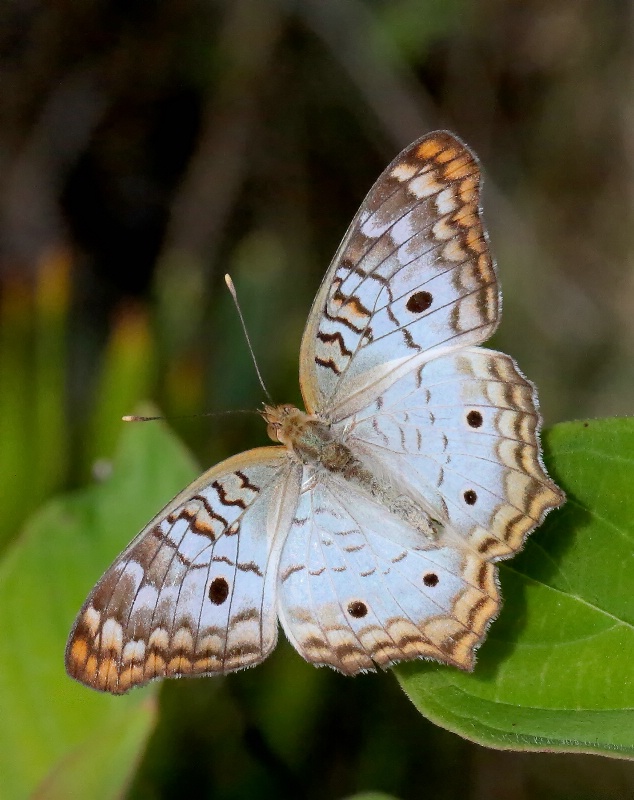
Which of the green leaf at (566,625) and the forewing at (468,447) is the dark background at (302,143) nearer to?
the forewing at (468,447)

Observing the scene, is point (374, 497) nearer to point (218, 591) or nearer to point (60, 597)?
point (218, 591)

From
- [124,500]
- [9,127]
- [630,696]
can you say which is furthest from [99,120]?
[630,696]

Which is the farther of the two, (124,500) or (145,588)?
(124,500)

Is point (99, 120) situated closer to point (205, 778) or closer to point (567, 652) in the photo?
point (205, 778)

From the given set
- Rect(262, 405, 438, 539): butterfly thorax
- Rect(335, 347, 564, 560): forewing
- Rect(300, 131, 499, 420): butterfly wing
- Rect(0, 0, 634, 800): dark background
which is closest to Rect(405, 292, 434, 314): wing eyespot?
Rect(300, 131, 499, 420): butterfly wing

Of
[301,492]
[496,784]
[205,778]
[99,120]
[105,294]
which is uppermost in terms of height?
[99,120]

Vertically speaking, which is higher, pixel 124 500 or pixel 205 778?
pixel 124 500

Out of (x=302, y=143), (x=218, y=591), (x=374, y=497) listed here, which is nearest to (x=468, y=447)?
(x=374, y=497)

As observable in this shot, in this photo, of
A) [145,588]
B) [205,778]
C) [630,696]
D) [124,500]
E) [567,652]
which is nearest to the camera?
[630,696]
